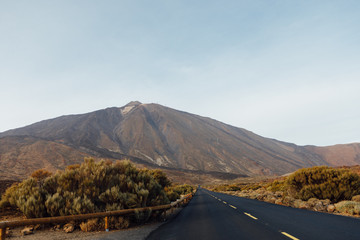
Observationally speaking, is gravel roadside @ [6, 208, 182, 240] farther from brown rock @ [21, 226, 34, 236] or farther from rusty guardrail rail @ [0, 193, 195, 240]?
rusty guardrail rail @ [0, 193, 195, 240]

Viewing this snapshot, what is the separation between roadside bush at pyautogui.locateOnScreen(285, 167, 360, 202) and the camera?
17547 mm

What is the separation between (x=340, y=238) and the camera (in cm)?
686

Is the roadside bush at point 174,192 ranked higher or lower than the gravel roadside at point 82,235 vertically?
lower

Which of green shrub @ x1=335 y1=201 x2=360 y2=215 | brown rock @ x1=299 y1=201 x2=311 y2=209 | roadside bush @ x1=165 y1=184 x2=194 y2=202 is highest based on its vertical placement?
green shrub @ x1=335 y1=201 x2=360 y2=215

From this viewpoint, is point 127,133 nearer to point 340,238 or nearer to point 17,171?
point 17,171

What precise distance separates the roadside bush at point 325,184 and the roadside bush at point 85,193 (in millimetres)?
12218

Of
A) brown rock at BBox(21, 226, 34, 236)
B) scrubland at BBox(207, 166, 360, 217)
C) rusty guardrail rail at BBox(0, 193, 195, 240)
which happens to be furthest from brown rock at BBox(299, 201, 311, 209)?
brown rock at BBox(21, 226, 34, 236)

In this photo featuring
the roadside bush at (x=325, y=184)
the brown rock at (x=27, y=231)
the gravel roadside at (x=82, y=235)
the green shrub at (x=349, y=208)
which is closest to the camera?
the gravel roadside at (x=82, y=235)

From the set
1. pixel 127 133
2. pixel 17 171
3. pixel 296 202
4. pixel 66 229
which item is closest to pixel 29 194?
pixel 66 229

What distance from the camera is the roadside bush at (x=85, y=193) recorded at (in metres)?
10.1

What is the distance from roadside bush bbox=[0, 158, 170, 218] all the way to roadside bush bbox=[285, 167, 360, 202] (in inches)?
481

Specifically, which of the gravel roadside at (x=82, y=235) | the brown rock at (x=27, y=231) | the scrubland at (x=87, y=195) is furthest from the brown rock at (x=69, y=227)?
A: the brown rock at (x=27, y=231)

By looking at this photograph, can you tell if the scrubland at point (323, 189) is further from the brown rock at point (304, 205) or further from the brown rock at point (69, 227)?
the brown rock at point (69, 227)

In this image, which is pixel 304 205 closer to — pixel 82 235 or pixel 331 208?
pixel 331 208
